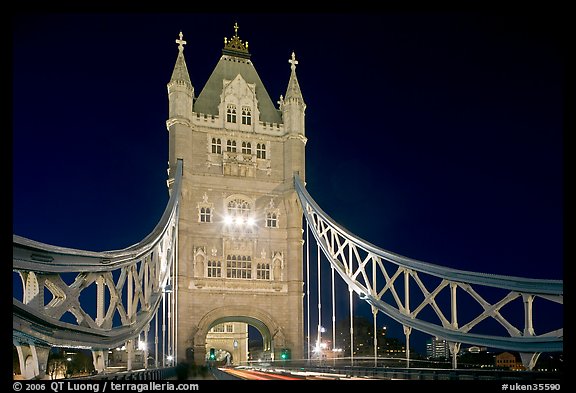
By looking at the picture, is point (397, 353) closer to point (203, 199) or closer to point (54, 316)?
point (203, 199)

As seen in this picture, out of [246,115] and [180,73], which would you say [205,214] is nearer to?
[246,115]

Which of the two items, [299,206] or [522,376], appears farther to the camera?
[299,206]

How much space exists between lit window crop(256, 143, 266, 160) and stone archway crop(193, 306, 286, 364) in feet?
32.5

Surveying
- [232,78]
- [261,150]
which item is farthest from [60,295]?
[232,78]

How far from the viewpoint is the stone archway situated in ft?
131

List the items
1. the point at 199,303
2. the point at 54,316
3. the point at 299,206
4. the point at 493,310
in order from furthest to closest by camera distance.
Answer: the point at 299,206 < the point at 199,303 < the point at 493,310 < the point at 54,316

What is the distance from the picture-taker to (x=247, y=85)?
150 ft

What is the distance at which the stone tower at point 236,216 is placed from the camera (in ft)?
134

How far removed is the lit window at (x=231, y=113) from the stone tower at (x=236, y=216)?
2.6 inches

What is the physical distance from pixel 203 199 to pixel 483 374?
91.4 feet

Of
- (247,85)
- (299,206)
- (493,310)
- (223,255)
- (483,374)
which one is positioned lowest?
(483,374)

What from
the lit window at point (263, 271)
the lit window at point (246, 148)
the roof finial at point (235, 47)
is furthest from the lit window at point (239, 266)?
the roof finial at point (235, 47)

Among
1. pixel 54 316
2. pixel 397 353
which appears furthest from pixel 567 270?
pixel 397 353

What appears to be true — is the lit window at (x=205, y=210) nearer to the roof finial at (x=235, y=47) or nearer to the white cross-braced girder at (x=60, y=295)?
the roof finial at (x=235, y=47)
